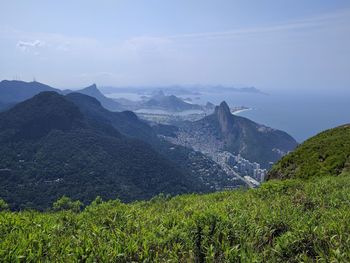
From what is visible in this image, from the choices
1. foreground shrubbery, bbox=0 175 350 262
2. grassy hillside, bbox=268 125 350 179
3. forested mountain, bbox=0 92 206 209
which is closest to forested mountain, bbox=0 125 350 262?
foreground shrubbery, bbox=0 175 350 262

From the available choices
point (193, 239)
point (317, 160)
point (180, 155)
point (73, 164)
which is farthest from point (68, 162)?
point (193, 239)

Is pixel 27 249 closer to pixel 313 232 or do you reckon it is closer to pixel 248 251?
pixel 248 251

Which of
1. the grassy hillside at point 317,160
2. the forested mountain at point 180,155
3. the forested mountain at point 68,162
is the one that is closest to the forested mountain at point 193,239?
the grassy hillside at point 317,160

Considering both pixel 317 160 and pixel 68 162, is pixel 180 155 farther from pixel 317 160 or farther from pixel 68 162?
pixel 317 160

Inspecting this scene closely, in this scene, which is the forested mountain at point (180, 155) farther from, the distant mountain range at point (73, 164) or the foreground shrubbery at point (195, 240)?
the foreground shrubbery at point (195, 240)

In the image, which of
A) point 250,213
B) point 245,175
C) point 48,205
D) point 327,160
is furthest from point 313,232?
point 245,175

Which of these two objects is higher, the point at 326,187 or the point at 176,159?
the point at 326,187

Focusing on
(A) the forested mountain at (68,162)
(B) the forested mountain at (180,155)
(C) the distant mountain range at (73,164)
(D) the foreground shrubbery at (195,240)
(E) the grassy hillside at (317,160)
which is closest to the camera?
(D) the foreground shrubbery at (195,240)
